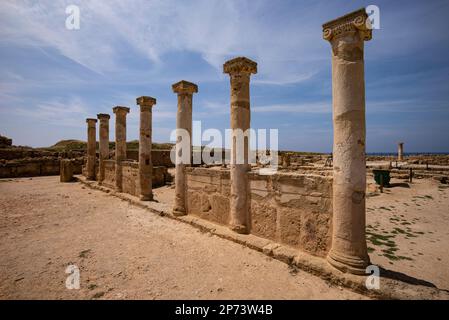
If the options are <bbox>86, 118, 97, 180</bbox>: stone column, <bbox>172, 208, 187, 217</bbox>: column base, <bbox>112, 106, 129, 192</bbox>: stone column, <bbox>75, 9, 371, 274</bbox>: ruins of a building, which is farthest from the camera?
<bbox>86, 118, 97, 180</bbox>: stone column

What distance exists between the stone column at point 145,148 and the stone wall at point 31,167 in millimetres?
14370

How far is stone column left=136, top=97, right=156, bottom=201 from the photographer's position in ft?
28.9

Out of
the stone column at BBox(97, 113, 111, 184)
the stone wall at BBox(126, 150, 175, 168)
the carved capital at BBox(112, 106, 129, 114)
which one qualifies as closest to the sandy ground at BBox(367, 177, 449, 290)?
the carved capital at BBox(112, 106, 129, 114)

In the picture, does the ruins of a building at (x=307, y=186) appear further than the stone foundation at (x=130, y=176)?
No

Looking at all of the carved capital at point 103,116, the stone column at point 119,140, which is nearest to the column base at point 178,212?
the stone column at point 119,140

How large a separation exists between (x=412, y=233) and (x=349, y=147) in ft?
19.0

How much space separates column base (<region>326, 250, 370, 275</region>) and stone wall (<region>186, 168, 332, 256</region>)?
336 millimetres

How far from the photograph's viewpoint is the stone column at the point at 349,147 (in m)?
3.46

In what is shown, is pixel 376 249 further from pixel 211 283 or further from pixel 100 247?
pixel 100 247

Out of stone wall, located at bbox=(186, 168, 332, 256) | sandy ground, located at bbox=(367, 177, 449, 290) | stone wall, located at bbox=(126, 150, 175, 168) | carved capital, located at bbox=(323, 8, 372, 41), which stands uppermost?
carved capital, located at bbox=(323, 8, 372, 41)

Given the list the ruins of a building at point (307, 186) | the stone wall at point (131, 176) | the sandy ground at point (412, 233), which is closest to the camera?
the ruins of a building at point (307, 186)

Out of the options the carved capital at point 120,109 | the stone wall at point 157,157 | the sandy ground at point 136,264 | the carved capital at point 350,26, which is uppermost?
the carved capital at point 120,109

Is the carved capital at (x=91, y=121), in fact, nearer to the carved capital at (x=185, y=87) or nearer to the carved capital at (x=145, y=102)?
the carved capital at (x=145, y=102)

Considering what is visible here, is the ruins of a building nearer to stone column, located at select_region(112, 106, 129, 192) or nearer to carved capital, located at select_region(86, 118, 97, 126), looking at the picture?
stone column, located at select_region(112, 106, 129, 192)
